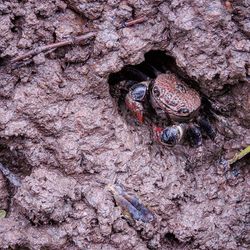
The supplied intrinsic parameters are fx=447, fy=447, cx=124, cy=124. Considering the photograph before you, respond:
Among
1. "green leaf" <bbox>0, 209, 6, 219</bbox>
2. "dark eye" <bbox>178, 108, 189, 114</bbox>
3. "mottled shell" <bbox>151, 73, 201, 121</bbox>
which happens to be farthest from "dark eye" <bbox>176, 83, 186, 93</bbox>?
"green leaf" <bbox>0, 209, 6, 219</bbox>

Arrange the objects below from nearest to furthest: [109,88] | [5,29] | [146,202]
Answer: [5,29] < [146,202] < [109,88]

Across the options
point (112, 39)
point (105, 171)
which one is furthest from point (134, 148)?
point (112, 39)

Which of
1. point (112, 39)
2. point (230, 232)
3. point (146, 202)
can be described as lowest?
point (230, 232)

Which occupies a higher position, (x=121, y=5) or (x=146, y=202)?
(x=121, y=5)

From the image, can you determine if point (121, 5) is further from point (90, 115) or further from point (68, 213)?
point (68, 213)

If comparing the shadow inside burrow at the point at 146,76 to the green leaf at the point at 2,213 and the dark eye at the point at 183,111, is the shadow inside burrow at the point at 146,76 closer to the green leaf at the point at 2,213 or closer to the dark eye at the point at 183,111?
the dark eye at the point at 183,111

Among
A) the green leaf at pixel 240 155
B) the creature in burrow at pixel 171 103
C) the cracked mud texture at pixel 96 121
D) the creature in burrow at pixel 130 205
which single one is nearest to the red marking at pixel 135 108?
the creature in burrow at pixel 171 103
